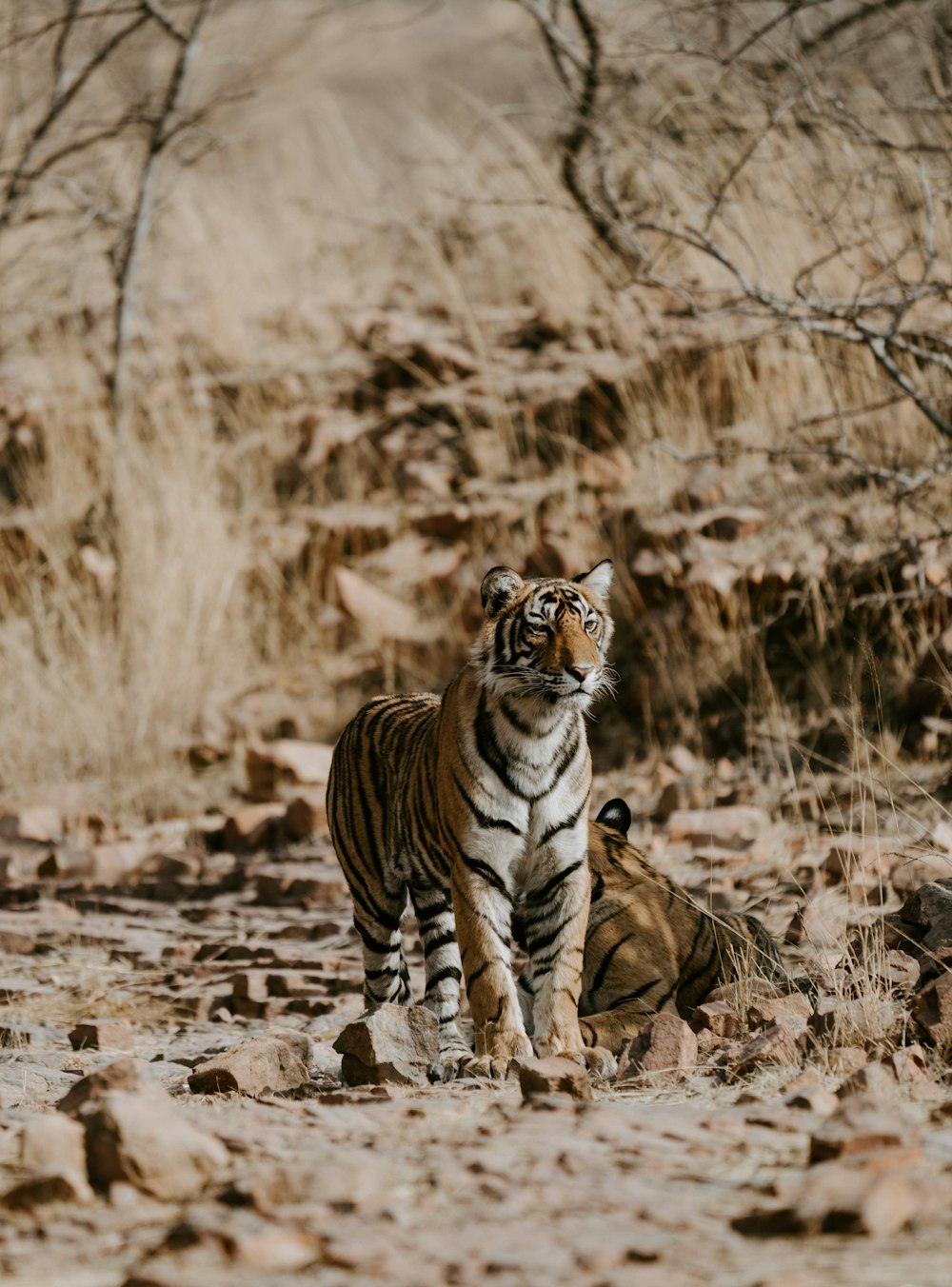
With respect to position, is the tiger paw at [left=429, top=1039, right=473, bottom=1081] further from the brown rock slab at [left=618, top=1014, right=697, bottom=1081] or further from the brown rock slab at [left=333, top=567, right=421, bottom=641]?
the brown rock slab at [left=333, top=567, right=421, bottom=641]

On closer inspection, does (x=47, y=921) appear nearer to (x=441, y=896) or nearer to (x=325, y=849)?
(x=325, y=849)

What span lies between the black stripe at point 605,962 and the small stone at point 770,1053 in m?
0.96

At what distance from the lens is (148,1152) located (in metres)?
2.45

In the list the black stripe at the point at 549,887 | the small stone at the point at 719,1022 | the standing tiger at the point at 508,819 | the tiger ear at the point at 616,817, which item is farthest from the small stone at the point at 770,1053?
the tiger ear at the point at 616,817

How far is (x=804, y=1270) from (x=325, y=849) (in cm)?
510

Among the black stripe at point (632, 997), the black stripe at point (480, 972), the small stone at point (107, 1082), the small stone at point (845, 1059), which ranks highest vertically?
the small stone at point (107, 1082)

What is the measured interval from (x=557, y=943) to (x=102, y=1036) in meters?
1.30

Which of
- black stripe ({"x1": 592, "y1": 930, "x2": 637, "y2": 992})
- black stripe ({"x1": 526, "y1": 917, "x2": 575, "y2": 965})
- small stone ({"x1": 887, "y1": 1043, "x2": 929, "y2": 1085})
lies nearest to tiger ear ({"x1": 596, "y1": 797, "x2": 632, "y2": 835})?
black stripe ({"x1": 592, "y1": 930, "x2": 637, "y2": 992})

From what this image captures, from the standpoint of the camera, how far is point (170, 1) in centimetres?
1031

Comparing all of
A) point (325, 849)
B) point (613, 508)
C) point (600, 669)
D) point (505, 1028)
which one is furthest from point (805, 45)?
point (505, 1028)

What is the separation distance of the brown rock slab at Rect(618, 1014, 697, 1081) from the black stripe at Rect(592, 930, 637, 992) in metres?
0.77

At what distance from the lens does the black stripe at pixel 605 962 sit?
14.2ft

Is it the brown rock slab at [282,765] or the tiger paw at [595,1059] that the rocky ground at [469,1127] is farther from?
the brown rock slab at [282,765]

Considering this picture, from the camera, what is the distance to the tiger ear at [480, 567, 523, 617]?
14.2 feet
